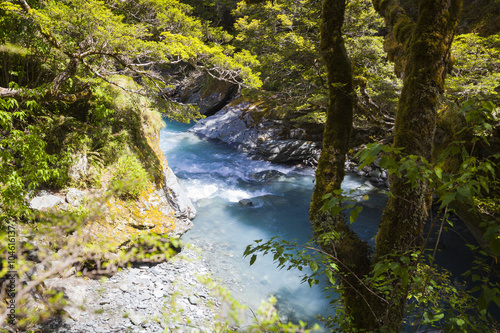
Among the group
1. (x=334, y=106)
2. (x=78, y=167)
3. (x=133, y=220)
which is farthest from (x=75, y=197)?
(x=334, y=106)

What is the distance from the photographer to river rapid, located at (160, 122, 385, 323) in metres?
5.16

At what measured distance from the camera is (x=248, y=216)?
7.86 metres

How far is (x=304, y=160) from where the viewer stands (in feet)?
41.6

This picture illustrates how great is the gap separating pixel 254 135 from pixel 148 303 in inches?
458

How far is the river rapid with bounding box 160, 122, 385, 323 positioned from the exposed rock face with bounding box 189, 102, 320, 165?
0.71 m

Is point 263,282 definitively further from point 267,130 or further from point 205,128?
point 205,128

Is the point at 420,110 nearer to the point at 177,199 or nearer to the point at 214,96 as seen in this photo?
the point at 177,199

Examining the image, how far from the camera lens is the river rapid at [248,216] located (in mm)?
5159

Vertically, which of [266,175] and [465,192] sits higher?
[465,192]

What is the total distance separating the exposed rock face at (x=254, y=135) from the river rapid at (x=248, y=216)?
710 mm

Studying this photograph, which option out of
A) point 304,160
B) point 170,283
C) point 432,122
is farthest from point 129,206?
point 304,160

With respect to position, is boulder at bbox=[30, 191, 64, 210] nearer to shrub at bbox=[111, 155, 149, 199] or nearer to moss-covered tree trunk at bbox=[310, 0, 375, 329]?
shrub at bbox=[111, 155, 149, 199]

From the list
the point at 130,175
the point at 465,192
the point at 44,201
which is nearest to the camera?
the point at 465,192

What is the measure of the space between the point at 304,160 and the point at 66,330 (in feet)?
36.6
